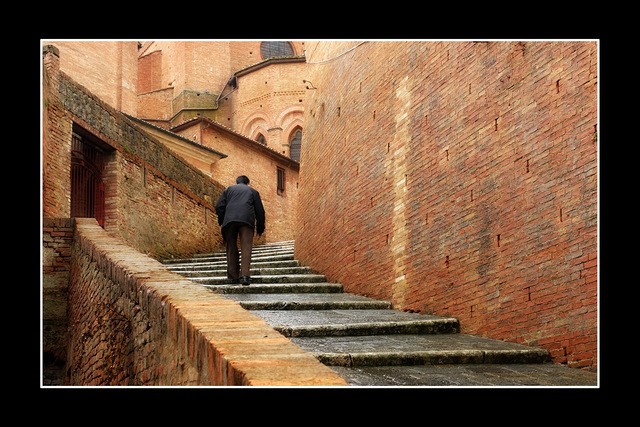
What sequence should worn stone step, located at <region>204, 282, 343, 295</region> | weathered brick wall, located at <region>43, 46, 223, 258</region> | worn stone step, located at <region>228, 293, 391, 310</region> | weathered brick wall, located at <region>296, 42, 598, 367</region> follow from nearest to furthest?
weathered brick wall, located at <region>296, 42, 598, 367</region>
worn stone step, located at <region>228, 293, 391, 310</region>
worn stone step, located at <region>204, 282, 343, 295</region>
weathered brick wall, located at <region>43, 46, 223, 258</region>

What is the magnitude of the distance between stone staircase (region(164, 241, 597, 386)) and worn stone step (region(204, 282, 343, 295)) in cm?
1

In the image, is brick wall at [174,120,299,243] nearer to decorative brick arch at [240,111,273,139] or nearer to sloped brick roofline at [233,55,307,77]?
decorative brick arch at [240,111,273,139]

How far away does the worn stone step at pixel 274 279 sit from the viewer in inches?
382

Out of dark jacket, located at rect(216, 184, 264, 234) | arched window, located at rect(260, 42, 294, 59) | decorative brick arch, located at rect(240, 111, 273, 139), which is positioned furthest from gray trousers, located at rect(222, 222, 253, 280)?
arched window, located at rect(260, 42, 294, 59)

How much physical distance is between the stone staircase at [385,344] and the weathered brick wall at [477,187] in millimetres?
325

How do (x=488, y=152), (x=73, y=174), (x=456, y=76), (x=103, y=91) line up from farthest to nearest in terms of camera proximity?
(x=103, y=91)
(x=73, y=174)
(x=456, y=76)
(x=488, y=152)

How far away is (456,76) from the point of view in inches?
305

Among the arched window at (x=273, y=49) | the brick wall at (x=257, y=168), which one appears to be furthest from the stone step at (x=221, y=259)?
the arched window at (x=273, y=49)

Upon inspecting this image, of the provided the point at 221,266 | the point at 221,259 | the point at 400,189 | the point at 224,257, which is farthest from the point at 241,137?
the point at 400,189

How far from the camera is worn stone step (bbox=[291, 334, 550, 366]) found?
538 cm

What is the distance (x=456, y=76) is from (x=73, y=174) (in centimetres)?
748

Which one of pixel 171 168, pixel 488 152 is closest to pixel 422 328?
pixel 488 152

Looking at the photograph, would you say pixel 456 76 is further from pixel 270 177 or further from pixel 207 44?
pixel 207 44

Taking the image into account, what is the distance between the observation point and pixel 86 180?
12.5 meters
